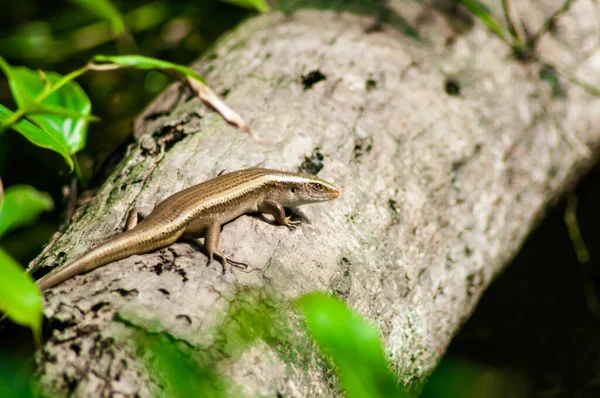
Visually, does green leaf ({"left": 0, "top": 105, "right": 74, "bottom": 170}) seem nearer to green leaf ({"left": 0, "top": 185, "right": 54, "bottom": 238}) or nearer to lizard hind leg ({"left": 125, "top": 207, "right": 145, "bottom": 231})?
lizard hind leg ({"left": 125, "top": 207, "right": 145, "bottom": 231})

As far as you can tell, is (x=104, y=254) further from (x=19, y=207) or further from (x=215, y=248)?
(x=19, y=207)

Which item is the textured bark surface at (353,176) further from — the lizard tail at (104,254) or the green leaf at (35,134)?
the green leaf at (35,134)

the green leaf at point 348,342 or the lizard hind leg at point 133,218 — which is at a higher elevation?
the green leaf at point 348,342

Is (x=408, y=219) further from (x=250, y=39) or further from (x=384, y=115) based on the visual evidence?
(x=250, y=39)

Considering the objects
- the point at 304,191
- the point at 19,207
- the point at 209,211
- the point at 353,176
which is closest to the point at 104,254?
the point at 209,211

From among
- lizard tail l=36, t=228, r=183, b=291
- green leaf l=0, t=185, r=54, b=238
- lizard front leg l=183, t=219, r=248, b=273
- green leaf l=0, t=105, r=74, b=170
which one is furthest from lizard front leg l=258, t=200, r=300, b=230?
green leaf l=0, t=185, r=54, b=238

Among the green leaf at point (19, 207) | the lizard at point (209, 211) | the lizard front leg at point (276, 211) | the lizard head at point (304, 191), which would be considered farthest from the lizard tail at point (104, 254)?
the green leaf at point (19, 207)
